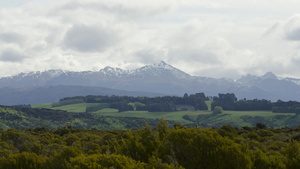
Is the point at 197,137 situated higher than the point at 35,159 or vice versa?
the point at 197,137

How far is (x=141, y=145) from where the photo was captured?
19.0 meters

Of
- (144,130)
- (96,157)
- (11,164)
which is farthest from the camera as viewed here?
(144,130)

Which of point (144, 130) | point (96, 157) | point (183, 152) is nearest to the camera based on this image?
point (96, 157)

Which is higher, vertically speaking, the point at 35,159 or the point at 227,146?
the point at 227,146

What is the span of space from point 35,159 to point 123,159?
589cm

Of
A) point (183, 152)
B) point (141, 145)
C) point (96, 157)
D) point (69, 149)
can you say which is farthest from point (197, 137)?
point (69, 149)

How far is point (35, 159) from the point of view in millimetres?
18750

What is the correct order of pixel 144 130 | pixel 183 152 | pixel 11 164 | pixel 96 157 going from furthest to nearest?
pixel 144 130 → pixel 11 164 → pixel 183 152 → pixel 96 157

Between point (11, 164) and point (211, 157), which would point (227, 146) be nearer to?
point (211, 157)

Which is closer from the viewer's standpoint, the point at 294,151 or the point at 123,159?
the point at 123,159

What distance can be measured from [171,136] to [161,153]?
118 cm

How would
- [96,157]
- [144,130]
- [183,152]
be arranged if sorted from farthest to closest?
[144,130], [183,152], [96,157]

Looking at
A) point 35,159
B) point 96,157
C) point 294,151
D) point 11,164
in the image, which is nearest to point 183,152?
point 96,157

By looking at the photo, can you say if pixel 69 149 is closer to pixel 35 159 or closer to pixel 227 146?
pixel 35 159
